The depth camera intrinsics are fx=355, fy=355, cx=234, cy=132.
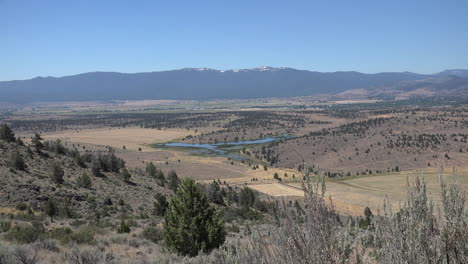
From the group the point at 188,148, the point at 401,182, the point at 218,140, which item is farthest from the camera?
the point at 218,140

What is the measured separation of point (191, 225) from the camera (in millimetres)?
12070

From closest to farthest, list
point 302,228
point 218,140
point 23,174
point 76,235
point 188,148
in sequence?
point 302,228
point 76,235
point 23,174
point 188,148
point 218,140

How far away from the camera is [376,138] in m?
76.9

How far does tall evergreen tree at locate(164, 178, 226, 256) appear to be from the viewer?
1196 centimetres

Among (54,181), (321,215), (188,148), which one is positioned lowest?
(188,148)

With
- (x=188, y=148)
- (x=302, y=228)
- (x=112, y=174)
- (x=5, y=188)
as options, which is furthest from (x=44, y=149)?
(x=188, y=148)

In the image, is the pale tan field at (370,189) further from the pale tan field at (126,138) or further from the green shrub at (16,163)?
the pale tan field at (126,138)

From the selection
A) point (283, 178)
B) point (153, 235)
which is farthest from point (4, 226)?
point (283, 178)

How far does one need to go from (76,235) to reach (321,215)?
36.2 ft

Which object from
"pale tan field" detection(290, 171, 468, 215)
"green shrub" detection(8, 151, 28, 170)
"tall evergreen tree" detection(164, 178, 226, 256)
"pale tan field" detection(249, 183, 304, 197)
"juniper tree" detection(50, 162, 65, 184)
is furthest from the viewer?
"pale tan field" detection(249, 183, 304, 197)

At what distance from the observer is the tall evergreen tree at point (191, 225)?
11961mm

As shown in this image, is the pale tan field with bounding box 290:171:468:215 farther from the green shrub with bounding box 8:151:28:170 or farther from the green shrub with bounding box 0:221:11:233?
the green shrub with bounding box 0:221:11:233

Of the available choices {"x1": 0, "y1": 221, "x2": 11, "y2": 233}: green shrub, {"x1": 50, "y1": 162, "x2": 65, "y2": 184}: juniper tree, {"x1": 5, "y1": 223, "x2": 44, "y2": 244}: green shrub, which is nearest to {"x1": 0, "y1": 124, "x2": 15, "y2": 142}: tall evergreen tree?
{"x1": 50, "y1": 162, "x2": 65, "y2": 184}: juniper tree

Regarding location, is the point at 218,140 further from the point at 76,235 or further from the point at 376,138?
the point at 76,235
